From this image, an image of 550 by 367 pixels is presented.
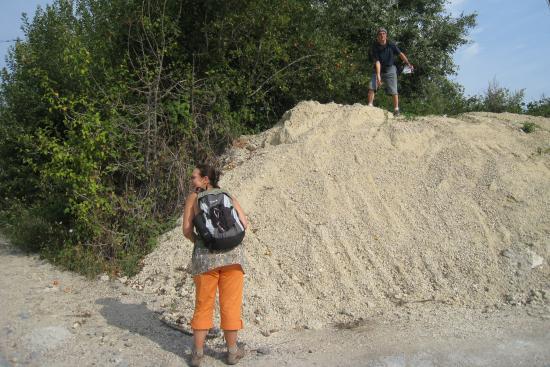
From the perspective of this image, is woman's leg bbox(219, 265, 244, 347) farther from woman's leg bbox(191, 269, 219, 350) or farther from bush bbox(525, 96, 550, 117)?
bush bbox(525, 96, 550, 117)

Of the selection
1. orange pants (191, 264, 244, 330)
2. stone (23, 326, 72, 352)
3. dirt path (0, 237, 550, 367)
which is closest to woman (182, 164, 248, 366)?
orange pants (191, 264, 244, 330)

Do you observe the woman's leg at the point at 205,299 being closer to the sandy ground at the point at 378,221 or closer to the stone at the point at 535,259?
the sandy ground at the point at 378,221

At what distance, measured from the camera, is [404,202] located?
21.5 feet

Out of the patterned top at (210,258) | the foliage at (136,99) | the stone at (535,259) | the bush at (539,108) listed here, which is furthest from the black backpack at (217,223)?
the bush at (539,108)

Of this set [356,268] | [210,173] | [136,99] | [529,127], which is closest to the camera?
[210,173]

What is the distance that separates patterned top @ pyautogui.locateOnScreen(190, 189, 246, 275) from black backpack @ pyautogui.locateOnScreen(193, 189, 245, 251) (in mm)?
57

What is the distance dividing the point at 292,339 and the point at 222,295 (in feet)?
3.24

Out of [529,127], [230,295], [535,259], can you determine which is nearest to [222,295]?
[230,295]

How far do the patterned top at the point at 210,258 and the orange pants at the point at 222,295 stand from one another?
0.05 m

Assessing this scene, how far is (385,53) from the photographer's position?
891cm

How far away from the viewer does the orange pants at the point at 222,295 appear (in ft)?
13.7

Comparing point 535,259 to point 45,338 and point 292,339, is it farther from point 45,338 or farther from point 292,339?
point 45,338

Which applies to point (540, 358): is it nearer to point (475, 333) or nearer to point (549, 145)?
point (475, 333)

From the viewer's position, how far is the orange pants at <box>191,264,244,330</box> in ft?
13.7
